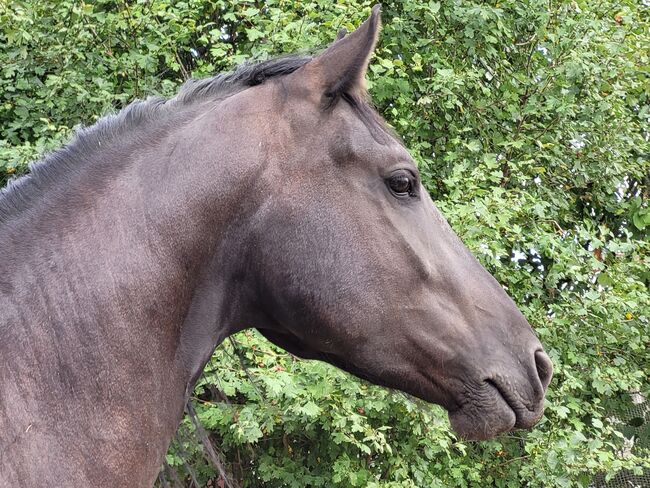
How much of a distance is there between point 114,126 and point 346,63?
24.3 inches

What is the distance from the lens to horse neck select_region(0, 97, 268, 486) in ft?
6.20

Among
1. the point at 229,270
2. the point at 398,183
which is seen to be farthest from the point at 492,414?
the point at 229,270

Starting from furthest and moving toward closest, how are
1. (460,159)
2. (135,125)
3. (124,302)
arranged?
(460,159) → (135,125) → (124,302)

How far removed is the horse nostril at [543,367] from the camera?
7.45 feet

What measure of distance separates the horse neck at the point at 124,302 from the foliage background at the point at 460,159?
6.88 feet

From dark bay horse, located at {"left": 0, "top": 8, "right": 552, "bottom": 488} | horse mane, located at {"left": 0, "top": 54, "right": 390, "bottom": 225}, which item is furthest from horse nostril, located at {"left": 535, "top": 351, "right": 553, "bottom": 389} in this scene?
horse mane, located at {"left": 0, "top": 54, "right": 390, "bottom": 225}

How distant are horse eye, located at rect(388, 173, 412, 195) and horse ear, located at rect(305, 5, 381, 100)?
0.80 feet

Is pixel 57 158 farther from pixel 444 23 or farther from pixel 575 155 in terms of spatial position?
pixel 575 155

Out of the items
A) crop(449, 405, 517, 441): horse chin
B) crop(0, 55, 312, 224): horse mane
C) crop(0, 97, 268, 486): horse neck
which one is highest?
crop(0, 55, 312, 224): horse mane

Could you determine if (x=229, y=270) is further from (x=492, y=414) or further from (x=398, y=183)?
(x=492, y=414)

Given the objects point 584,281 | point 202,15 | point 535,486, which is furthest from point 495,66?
point 535,486

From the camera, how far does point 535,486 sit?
5.01 metres

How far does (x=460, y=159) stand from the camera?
218 inches

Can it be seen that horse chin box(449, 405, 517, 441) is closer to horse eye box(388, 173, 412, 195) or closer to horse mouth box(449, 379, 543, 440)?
horse mouth box(449, 379, 543, 440)
